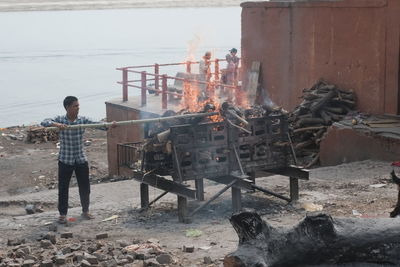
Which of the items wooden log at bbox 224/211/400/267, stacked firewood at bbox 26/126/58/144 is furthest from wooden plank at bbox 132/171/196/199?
stacked firewood at bbox 26/126/58/144

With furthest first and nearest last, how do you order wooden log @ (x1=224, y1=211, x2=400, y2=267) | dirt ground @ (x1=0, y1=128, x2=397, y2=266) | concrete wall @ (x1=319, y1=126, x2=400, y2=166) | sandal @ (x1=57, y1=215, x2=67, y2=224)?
1. concrete wall @ (x1=319, y1=126, x2=400, y2=166)
2. sandal @ (x1=57, y1=215, x2=67, y2=224)
3. dirt ground @ (x1=0, y1=128, x2=397, y2=266)
4. wooden log @ (x1=224, y1=211, x2=400, y2=267)

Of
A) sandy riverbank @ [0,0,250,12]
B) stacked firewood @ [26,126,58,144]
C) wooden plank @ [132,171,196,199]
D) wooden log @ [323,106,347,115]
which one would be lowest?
stacked firewood @ [26,126,58,144]

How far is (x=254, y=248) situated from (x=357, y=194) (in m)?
5.17

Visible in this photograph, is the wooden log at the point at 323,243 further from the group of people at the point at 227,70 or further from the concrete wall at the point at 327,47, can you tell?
the group of people at the point at 227,70

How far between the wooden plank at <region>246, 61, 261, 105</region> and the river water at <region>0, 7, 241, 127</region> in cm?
389

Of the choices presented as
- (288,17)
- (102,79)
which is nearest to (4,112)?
(102,79)

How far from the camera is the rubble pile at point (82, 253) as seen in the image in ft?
26.1

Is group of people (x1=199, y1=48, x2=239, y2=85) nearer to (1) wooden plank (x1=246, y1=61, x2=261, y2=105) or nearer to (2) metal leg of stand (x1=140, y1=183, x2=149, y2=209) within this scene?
(1) wooden plank (x1=246, y1=61, x2=261, y2=105)

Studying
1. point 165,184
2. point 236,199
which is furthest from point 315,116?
point 165,184

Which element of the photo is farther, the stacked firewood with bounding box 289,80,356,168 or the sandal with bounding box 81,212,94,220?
the stacked firewood with bounding box 289,80,356,168

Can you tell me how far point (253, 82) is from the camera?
737 inches

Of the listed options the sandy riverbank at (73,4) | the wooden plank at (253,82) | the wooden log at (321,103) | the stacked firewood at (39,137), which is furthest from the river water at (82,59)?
the wooden log at (321,103)

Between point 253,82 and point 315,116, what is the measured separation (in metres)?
3.50

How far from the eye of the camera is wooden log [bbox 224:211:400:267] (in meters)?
6.28
